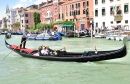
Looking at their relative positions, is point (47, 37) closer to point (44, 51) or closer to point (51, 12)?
point (44, 51)

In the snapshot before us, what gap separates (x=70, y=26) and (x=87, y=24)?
3.93m

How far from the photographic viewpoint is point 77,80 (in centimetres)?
869

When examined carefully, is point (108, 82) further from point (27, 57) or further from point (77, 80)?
point (27, 57)

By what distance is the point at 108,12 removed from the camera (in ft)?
114

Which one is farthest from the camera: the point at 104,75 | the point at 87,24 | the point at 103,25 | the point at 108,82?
the point at 87,24

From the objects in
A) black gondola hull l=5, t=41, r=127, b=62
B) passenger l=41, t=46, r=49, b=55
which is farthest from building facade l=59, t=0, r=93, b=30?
black gondola hull l=5, t=41, r=127, b=62

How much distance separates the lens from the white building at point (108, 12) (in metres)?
31.7

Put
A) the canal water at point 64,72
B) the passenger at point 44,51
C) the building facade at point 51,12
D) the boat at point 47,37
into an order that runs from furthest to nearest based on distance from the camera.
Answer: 1. the building facade at point 51,12
2. the boat at point 47,37
3. the passenger at point 44,51
4. the canal water at point 64,72

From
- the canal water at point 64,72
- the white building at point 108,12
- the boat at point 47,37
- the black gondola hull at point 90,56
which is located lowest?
the canal water at point 64,72

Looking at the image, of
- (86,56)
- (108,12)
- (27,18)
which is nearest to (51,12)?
(108,12)

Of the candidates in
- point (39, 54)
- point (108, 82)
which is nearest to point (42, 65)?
point (39, 54)

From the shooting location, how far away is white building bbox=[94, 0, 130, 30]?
3172 cm

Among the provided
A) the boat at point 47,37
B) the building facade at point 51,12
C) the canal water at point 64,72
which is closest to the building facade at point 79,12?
the building facade at point 51,12

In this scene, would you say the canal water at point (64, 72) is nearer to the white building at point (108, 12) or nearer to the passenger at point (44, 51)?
the passenger at point (44, 51)
